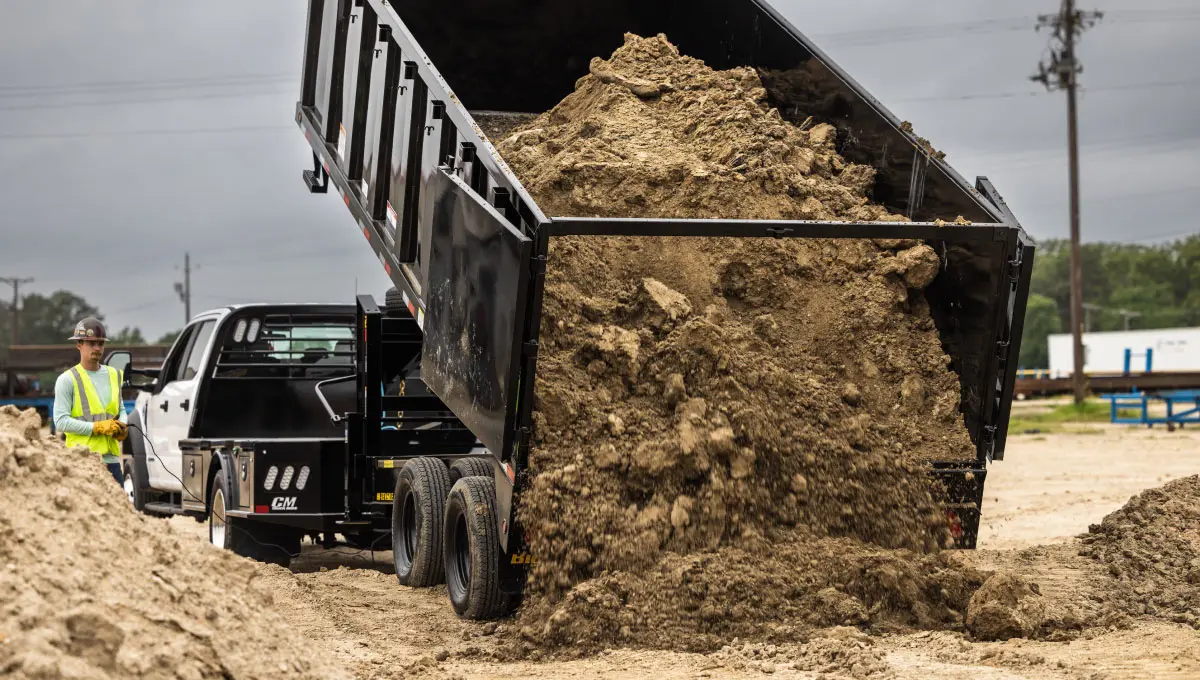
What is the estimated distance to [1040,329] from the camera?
307ft

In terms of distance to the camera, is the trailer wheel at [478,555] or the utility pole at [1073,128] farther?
the utility pole at [1073,128]

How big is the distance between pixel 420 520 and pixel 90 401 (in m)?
2.01

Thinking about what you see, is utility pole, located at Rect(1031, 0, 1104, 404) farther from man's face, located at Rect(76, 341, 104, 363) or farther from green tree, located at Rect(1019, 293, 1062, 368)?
green tree, located at Rect(1019, 293, 1062, 368)

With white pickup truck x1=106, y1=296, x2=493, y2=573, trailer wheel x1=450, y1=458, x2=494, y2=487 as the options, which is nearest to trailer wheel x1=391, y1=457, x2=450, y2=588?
white pickup truck x1=106, y1=296, x2=493, y2=573

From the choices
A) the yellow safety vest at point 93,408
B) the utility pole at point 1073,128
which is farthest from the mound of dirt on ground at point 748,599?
the utility pole at point 1073,128

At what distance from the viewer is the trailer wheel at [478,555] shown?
20.5ft

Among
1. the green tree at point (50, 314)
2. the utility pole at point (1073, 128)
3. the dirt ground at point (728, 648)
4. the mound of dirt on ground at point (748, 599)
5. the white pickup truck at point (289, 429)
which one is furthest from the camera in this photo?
the green tree at point (50, 314)

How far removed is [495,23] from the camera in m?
8.80

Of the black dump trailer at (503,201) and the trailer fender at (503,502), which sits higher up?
the black dump trailer at (503,201)

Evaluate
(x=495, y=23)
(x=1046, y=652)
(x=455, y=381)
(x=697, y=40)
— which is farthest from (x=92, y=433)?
(x=1046, y=652)

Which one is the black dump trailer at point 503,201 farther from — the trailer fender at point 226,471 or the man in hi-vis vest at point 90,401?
the man in hi-vis vest at point 90,401

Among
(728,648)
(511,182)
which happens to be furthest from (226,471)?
(728,648)

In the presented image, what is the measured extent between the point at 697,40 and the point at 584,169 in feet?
7.22

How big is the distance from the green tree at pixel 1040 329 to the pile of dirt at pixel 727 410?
282 feet
